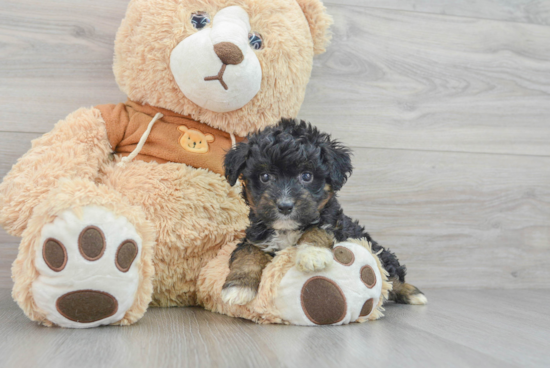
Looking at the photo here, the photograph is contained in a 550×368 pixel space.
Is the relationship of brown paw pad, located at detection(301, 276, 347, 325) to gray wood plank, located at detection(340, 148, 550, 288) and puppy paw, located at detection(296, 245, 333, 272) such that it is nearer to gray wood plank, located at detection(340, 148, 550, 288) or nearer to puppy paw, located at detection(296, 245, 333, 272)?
puppy paw, located at detection(296, 245, 333, 272)

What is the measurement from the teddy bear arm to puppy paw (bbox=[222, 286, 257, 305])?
56 centimetres

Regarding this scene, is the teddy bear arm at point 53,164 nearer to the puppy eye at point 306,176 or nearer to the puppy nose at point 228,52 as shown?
the puppy nose at point 228,52

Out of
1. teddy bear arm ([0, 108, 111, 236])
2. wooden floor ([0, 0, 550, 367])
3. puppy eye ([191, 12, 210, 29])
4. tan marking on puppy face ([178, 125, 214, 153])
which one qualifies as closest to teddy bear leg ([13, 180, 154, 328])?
teddy bear arm ([0, 108, 111, 236])

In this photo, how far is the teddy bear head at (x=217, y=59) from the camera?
1.52 meters

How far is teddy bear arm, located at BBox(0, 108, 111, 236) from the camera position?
140 cm

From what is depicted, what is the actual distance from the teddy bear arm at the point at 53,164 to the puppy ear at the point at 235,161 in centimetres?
46

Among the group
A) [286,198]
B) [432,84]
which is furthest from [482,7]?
[286,198]

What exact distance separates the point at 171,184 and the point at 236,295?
1.45 ft

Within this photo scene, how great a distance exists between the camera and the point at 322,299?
1.29m

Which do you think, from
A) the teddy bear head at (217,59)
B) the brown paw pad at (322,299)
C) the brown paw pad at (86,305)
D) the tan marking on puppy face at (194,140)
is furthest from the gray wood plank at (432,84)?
the brown paw pad at (86,305)

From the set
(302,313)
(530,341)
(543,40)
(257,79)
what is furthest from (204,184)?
(543,40)

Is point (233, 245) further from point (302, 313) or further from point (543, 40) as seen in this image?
point (543, 40)

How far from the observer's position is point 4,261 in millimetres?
1900

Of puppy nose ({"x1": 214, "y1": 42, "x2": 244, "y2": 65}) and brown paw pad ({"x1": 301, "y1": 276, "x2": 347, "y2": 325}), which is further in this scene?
puppy nose ({"x1": 214, "y1": 42, "x2": 244, "y2": 65})
